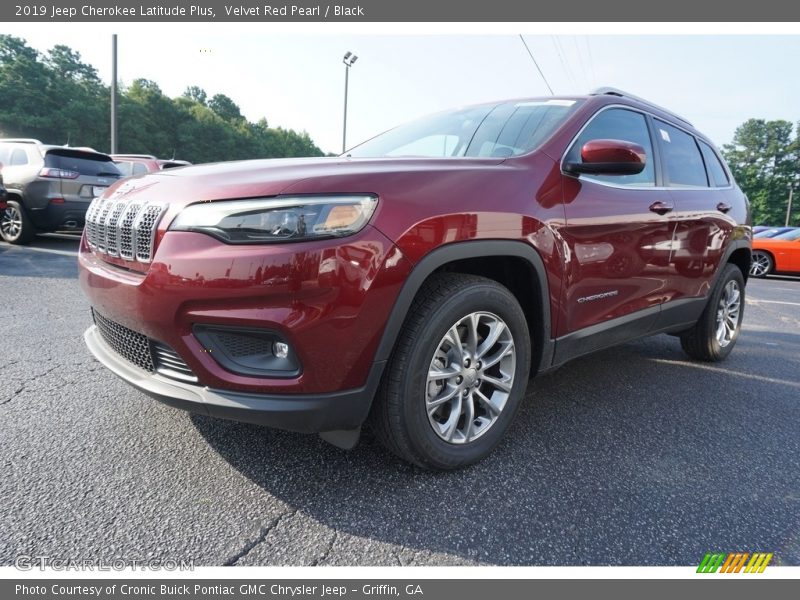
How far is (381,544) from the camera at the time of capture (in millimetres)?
1614

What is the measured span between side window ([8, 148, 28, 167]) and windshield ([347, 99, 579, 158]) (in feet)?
23.6

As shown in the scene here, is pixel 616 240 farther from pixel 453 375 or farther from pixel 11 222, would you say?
pixel 11 222

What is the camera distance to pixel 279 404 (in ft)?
5.35

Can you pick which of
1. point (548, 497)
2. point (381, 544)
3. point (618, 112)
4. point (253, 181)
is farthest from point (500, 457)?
point (618, 112)

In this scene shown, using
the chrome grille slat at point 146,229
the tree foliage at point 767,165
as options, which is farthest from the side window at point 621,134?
the tree foliage at point 767,165

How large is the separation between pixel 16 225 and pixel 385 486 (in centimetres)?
859

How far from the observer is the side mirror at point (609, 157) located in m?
2.22

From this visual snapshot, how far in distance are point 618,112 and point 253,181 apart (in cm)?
220

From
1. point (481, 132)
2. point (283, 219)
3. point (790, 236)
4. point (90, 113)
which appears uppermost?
point (90, 113)

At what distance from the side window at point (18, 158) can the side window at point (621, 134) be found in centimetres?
853

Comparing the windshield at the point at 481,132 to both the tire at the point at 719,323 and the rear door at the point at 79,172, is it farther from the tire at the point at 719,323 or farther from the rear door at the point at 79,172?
the rear door at the point at 79,172

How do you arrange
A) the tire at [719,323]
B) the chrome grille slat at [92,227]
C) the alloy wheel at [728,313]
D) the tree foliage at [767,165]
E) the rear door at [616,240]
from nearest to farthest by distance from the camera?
the chrome grille slat at [92,227], the rear door at [616,240], the tire at [719,323], the alloy wheel at [728,313], the tree foliage at [767,165]

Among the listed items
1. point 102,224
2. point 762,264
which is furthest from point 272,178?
point 762,264

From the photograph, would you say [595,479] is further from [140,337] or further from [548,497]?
[140,337]
